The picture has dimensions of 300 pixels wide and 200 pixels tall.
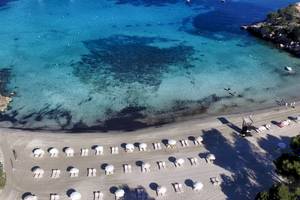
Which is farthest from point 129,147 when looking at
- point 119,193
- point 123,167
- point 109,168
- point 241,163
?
point 241,163

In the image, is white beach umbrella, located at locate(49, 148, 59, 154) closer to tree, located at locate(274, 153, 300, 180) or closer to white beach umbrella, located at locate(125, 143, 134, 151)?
white beach umbrella, located at locate(125, 143, 134, 151)

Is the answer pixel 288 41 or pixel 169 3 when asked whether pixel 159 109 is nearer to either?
pixel 288 41

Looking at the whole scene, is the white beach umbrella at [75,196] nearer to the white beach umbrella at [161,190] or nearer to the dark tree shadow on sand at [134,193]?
the dark tree shadow on sand at [134,193]

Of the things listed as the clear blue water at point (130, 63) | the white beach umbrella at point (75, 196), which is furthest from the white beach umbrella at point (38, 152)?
the white beach umbrella at point (75, 196)

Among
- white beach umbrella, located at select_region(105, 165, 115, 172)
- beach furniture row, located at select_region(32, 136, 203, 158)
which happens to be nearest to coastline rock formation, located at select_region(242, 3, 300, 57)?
beach furniture row, located at select_region(32, 136, 203, 158)

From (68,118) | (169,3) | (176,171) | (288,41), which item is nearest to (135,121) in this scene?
(68,118)

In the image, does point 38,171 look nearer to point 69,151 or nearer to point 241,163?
point 69,151
